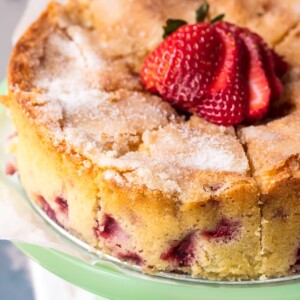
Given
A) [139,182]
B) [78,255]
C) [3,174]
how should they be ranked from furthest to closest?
[3,174] → [78,255] → [139,182]

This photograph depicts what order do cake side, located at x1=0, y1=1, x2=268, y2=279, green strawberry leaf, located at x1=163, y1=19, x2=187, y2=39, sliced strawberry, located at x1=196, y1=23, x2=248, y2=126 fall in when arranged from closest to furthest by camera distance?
1. cake side, located at x1=0, y1=1, x2=268, y2=279
2. sliced strawberry, located at x1=196, y1=23, x2=248, y2=126
3. green strawberry leaf, located at x1=163, y1=19, x2=187, y2=39

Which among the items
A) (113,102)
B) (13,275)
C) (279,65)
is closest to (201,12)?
(279,65)

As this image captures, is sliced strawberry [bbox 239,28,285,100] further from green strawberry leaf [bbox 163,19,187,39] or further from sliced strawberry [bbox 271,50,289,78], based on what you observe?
green strawberry leaf [bbox 163,19,187,39]

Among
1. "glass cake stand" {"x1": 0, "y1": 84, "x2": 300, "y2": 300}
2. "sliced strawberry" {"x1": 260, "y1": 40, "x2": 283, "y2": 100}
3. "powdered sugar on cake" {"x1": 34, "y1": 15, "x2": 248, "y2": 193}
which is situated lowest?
"glass cake stand" {"x1": 0, "y1": 84, "x2": 300, "y2": 300}

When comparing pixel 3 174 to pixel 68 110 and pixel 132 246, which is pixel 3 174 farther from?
pixel 132 246

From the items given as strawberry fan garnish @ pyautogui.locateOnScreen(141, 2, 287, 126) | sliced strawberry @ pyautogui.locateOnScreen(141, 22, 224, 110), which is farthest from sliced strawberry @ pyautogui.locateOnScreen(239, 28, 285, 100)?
sliced strawberry @ pyautogui.locateOnScreen(141, 22, 224, 110)

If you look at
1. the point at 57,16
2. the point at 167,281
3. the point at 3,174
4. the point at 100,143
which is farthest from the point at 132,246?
the point at 57,16

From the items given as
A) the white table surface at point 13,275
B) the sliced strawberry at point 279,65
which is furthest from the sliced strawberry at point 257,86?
the white table surface at point 13,275
